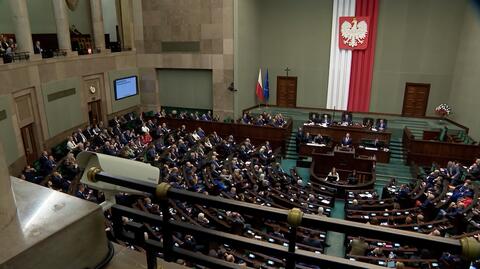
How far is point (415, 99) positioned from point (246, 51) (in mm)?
9923

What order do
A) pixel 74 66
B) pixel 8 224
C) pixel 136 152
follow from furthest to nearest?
pixel 74 66, pixel 136 152, pixel 8 224

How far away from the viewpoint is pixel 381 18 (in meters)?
19.2

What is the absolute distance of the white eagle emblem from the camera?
19422mm

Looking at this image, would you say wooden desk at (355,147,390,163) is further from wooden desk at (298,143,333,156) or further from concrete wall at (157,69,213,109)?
concrete wall at (157,69,213,109)

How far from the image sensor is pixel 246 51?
20094mm

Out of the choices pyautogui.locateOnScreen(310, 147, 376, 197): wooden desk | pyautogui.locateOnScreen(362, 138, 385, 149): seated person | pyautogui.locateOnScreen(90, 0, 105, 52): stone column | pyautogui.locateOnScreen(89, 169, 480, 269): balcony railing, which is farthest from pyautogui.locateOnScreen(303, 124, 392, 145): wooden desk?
pyautogui.locateOnScreen(89, 169, 480, 269): balcony railing

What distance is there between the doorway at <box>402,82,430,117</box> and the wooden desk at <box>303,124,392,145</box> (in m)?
5.06

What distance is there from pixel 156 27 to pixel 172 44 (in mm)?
1363

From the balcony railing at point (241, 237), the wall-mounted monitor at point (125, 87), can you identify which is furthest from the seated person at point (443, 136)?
the balcony railing at point (241, 237)

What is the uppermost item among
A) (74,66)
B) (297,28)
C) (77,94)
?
(297,28)

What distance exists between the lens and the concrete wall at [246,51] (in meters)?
19.0

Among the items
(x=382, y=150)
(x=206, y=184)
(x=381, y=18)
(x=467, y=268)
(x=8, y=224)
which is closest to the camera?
(x=467, y=268)

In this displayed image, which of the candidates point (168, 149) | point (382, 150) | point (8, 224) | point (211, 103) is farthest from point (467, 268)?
point (211, 103)

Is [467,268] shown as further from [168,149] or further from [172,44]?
[172,44]
